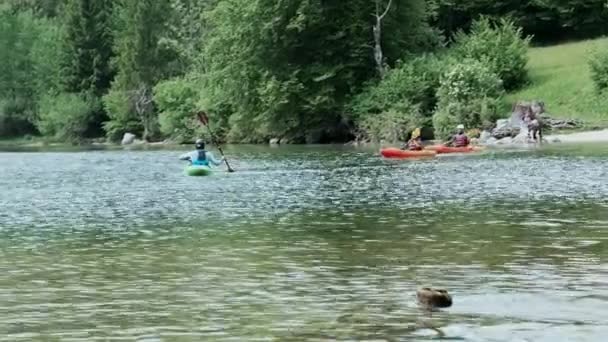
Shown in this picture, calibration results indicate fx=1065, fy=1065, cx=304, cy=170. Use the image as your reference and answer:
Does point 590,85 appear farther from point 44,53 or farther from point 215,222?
point 44,53

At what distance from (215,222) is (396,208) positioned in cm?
432

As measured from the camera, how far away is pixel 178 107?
2970 inches

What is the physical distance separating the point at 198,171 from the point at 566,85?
28.8 metres

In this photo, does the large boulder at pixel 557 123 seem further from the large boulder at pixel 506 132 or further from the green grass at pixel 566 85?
the large boulder at pixel 506 132

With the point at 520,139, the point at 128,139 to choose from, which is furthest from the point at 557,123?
the point at 128,139

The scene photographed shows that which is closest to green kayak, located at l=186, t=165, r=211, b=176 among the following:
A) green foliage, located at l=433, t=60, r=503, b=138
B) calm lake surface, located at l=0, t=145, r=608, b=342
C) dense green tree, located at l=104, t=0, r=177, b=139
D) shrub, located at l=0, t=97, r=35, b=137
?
calm lake surface, located at l=0, t=145, r=608, b=342

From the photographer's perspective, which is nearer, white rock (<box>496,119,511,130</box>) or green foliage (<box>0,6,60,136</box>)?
white rock (<box>496,119,511,130</box>)

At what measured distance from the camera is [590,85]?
5734 cm

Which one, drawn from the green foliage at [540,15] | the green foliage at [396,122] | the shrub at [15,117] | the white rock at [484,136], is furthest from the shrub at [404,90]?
the shrub at [15,117]

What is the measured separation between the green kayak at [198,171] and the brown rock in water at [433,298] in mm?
25943

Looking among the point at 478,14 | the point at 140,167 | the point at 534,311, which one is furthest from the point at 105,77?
the point at 534,311

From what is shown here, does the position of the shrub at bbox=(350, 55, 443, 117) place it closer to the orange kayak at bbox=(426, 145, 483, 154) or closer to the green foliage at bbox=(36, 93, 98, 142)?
the orange kayak at bbox=(426, 145, 483, 154)

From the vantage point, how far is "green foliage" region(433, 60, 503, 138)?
57.4m

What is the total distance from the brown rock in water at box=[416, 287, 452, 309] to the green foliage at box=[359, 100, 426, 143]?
157ft
